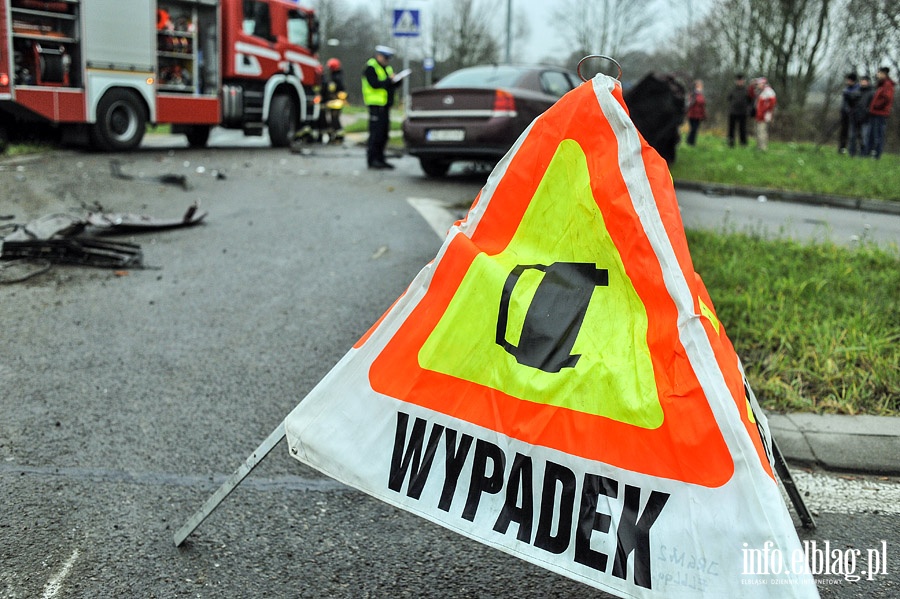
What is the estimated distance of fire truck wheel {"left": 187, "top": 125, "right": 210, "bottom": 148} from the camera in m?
18.1

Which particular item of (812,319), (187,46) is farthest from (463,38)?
(812,319)

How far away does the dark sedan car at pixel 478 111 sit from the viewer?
12.0 m

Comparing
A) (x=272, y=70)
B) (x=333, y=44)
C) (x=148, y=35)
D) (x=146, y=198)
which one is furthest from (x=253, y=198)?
(x=333, y=44)

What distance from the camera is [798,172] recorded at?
1552 centimetres

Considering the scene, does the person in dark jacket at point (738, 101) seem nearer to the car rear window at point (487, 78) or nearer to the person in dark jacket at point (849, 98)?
the person in dark jacket at point (849, 98)

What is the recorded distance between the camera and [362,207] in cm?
1009

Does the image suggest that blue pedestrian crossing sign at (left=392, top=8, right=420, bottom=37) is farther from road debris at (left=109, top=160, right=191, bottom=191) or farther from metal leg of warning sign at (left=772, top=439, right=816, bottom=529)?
metal leg of warning sign at (left=772, top=439, right=816, bottom=529)

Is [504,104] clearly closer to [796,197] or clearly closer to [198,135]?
[796,197]

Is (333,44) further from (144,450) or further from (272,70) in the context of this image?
(144,450)

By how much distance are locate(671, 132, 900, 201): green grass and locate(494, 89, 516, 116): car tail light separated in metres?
3.96

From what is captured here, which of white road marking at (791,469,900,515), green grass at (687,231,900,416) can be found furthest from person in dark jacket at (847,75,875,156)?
white road marking at (791,469,900,515)

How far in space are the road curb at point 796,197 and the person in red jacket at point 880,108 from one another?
713 centimetres

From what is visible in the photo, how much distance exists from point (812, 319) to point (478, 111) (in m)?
7.77

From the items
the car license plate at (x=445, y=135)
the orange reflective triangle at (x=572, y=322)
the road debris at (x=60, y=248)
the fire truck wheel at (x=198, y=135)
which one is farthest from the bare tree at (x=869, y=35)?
the orange reflective triangle at (x=572, y=322)
